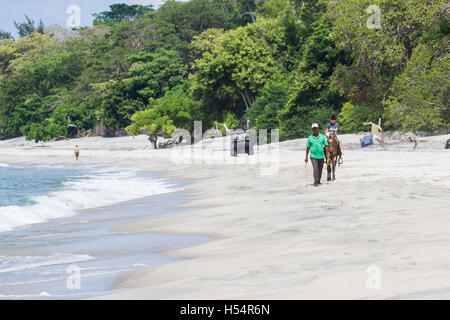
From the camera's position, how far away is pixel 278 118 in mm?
47469

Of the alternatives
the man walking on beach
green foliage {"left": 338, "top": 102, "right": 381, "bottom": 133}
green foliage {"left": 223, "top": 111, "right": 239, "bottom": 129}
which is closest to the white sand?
the man walking on beach

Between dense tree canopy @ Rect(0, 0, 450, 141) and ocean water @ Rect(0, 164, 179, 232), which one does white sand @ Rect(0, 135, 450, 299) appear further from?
dense tree canopy @ Rect(0, 0, 450, 141)

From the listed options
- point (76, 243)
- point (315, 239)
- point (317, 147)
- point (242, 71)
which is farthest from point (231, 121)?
point (315, 239)

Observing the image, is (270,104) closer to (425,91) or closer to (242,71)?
(242,71)

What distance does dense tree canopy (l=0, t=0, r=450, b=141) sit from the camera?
3262 centimetres

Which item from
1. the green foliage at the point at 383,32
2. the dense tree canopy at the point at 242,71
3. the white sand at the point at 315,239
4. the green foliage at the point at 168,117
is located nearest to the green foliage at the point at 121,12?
the dense tree canopy at the point at 242,71

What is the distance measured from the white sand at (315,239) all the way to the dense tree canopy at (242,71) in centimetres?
1466

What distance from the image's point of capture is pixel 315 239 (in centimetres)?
842

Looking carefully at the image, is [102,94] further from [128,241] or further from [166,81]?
[128,241]

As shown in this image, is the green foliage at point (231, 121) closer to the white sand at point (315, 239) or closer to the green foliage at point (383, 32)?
the green foliage at point (383, 32)

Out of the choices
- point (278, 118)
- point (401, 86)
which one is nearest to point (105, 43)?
point (278, 118)

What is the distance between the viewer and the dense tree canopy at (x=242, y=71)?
32625mm

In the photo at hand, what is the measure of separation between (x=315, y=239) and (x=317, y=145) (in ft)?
23.9
